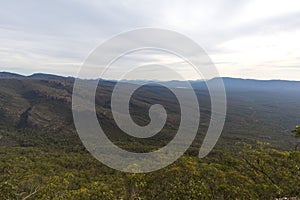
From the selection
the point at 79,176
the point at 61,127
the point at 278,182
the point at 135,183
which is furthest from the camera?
the point at 61,127

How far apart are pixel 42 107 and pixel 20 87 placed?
58952mm

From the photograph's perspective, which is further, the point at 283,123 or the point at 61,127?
the point at 283,123

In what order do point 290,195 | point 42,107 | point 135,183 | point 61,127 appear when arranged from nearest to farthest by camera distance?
1. point 290,195
2. point 135,183
3. point 61,127
4. point 42,107

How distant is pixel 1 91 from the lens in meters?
167

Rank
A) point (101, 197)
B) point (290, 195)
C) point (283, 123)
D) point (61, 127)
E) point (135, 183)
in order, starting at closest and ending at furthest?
point (290, 195) < point (135, 183) < point (101, 197) < point (61, 127) < point (283, 123)

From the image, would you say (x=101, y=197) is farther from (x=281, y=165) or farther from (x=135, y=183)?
(x=281, y=165)

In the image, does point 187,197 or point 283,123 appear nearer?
point 187,197

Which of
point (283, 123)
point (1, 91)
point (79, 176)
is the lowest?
point (283, 123)

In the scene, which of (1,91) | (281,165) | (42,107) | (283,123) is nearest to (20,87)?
(1,91)

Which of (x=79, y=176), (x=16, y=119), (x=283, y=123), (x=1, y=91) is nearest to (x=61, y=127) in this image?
(x=16, y=119)

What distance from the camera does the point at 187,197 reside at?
13602mm

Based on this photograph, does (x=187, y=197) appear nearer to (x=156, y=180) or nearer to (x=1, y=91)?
(x=156, y=180)

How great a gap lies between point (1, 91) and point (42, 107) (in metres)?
36.2

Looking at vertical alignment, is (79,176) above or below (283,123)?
above
